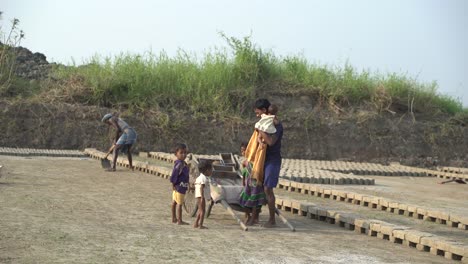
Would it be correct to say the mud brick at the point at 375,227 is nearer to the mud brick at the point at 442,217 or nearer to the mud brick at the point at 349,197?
the mud brick at the point at 442,217

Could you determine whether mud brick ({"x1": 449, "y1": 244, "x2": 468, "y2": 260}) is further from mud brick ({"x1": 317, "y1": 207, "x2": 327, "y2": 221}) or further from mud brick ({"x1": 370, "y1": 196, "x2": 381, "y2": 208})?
mud brick ({"x1": 370, "y1": 196, "x2": 381, "y2": 208})

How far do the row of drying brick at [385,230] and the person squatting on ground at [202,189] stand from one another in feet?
5.30

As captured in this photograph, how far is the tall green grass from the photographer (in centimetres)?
1978

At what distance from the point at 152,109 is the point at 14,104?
3838mm

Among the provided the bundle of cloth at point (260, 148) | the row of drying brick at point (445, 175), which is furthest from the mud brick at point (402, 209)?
the row of drying brick at point (445, 175)

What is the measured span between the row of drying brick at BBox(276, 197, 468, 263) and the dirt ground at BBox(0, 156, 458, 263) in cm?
12

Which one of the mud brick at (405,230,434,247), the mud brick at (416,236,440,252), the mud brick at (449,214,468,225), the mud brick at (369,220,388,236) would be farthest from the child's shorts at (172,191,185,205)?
the mud brick at (449,214,468,225)

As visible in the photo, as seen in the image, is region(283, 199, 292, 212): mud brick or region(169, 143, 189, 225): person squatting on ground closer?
region(169, 143, 189, 225): person squatting on ground

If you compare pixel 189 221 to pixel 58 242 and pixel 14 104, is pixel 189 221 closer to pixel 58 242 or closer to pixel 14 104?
pixel 58 242

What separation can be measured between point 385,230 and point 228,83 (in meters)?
14.1

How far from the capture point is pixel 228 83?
21.0 meters

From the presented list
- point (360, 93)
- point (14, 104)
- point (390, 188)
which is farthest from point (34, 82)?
point (390, 188)

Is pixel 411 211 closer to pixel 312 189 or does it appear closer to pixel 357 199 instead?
pixel 357 199

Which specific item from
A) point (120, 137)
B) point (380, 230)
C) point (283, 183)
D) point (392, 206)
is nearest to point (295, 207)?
point (392, 206)
